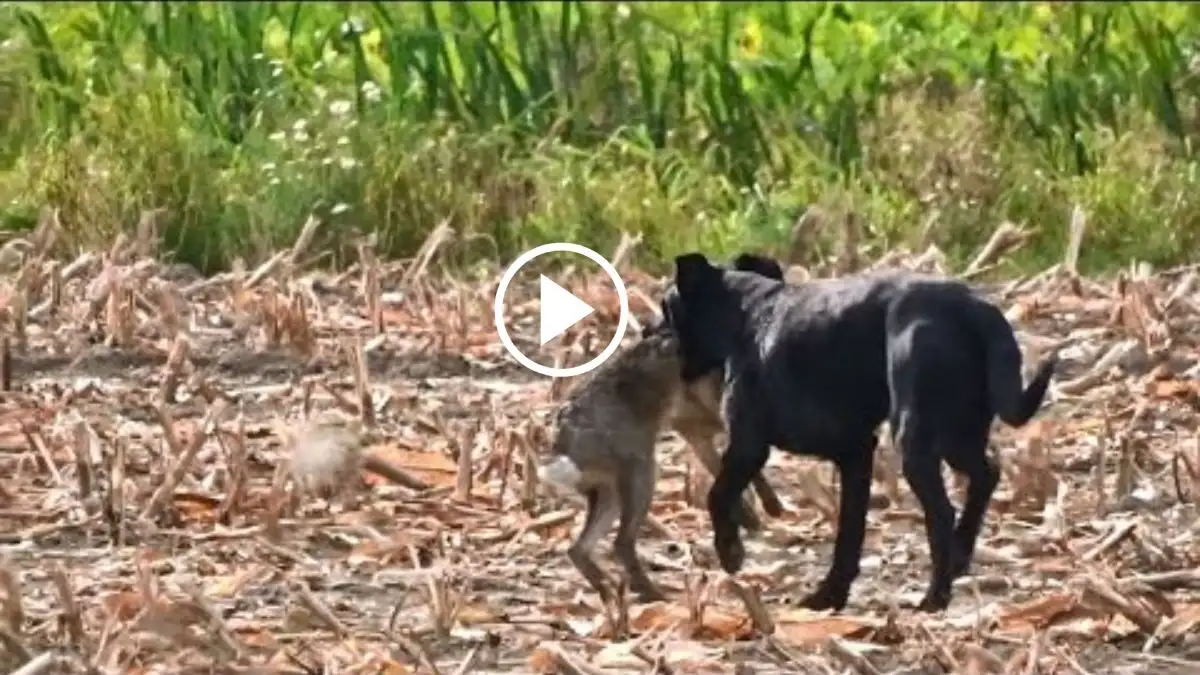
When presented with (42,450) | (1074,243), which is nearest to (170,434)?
(42,450)

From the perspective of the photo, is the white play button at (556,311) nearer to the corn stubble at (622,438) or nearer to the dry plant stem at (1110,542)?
the corn stubble at (622,438)

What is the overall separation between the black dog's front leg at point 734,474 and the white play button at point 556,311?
172cm

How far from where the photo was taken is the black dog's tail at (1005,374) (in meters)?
5.60

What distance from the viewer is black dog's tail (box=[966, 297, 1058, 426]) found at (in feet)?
18.4

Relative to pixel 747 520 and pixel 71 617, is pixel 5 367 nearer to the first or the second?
pixel 747 520

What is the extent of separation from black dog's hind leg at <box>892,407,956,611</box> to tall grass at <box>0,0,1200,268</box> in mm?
3919

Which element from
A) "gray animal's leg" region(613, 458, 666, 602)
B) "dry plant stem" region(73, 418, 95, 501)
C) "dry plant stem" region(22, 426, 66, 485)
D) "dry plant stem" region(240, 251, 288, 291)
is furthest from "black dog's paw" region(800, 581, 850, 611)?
"dry plant stem" region(240, 251, 288, 291)

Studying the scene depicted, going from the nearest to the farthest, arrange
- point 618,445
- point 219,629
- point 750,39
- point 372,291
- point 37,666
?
point 37,666 → point 219,629 → point 618,445 → point 372,291 → point 750,39

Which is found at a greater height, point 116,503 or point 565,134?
point 116,503

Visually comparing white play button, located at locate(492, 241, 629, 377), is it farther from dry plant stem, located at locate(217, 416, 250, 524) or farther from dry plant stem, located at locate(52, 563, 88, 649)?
dry plant stem, located at locate(52, 563, 88, 649)

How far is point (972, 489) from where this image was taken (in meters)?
5.77

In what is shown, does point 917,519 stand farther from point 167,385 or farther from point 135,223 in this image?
point 135,223

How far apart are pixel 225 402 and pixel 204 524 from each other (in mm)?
1247

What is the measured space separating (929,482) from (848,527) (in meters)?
0.32
